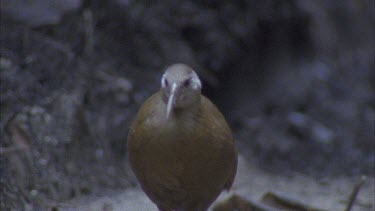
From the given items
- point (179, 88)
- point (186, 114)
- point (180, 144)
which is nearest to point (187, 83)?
point (179, 88)

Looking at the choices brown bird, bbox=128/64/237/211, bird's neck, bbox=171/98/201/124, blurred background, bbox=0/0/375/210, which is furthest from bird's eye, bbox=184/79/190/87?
blurred background, bbox=0/0/375/210

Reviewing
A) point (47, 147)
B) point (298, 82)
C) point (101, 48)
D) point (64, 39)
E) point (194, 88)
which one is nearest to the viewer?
point (194, 88)

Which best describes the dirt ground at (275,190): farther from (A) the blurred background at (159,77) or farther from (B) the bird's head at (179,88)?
(B) the bird's head at (179,88)

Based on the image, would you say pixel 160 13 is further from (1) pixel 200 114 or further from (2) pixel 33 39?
(1) pixel 200 114

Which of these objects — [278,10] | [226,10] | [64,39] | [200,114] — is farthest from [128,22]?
[200,114]

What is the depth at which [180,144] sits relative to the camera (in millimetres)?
3893

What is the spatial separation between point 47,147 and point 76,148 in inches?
11.7

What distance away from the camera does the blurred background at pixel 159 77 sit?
5406mm

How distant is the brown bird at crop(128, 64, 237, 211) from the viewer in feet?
12.7

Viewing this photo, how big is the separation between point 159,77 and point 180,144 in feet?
8.91

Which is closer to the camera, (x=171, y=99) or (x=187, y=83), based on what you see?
(x=171, y=99)

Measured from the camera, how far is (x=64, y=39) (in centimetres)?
580

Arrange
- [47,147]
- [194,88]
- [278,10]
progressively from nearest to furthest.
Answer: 1. [194,88]
2. [47,147]
3. [278,10]

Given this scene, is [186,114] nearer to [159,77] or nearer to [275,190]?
[275,190]
